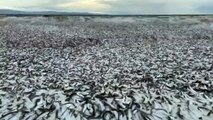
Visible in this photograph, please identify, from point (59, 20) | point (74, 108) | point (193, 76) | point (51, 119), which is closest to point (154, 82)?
point (193, 76)

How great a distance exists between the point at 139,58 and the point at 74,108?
450 cm

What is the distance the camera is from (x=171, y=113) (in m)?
5.02

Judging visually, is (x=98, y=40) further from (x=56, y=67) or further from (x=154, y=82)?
(x=154, y=82)

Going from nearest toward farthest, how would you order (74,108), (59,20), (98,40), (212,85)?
(74,108) → (212,85) → (98,40) → (59,20)

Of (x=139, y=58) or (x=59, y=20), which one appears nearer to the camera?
(x=139, y=58)

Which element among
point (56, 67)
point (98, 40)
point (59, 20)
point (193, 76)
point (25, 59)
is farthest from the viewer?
point (59, 20)

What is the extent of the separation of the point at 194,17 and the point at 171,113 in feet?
72.4

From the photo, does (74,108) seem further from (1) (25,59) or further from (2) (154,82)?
(1) (25,59)

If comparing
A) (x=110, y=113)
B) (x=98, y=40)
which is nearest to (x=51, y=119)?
(x=110, y=113)

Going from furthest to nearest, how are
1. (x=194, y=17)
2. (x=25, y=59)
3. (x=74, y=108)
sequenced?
(x=194, y=17) → (x=25, y=59) → (x=74, y=108)

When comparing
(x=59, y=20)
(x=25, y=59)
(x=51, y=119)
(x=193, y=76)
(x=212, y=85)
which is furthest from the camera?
(x=59, y=20)

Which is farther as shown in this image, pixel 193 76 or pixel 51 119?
pixel 193 76

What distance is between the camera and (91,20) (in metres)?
23.3

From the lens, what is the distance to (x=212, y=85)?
6453mm
